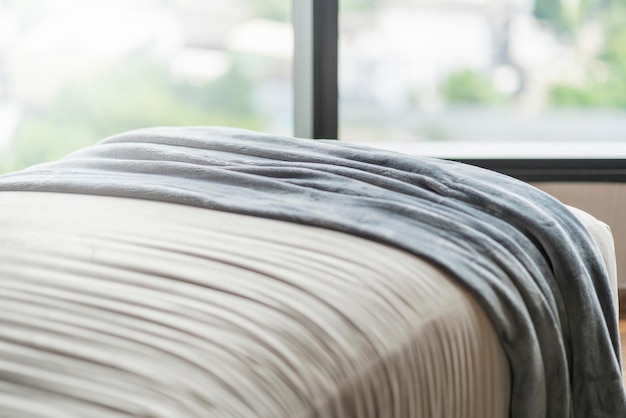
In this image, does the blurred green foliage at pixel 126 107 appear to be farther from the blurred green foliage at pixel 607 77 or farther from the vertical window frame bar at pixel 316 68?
the blurred green foliage at pixel 607 77

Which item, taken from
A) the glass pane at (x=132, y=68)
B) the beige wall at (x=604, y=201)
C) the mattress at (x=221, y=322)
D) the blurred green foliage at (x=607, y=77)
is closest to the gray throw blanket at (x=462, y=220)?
the mattress at (x=221, y=322)

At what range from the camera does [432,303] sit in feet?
4.04

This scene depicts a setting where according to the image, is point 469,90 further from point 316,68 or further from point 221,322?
point 221,322

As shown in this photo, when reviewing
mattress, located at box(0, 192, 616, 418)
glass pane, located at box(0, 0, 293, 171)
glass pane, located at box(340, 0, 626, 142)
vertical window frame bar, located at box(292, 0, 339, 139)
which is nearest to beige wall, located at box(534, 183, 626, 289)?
glass pane, located at box(340, 0, 626, 142)

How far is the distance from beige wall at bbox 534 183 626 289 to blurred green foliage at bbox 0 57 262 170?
3.49ft

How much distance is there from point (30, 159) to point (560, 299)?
215 cm

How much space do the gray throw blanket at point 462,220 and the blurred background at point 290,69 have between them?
132 cm

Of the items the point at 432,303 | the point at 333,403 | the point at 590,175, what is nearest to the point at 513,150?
the point at 590,175

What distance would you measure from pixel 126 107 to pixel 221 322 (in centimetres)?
216

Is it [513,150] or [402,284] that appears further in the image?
[513,150]

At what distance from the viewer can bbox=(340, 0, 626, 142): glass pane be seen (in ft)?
9.69

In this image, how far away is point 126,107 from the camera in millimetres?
3033

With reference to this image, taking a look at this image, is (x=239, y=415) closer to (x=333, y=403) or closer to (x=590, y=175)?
(x=333, y=403)

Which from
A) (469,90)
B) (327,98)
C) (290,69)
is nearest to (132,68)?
(290,69)
